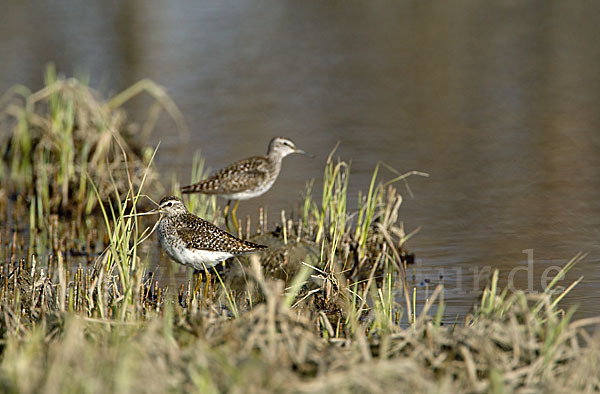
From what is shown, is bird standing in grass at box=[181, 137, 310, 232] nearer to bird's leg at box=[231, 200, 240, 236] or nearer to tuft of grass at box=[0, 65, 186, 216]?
bird's leg at box=[231, 200, 240, 236]

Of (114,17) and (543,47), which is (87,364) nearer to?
(543,47)

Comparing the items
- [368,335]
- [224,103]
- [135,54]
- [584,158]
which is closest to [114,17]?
[135,54]

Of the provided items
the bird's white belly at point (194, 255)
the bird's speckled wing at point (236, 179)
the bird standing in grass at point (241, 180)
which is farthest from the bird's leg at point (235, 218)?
the bird's white belly at point (194, 255)

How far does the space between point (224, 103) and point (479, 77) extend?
504cm

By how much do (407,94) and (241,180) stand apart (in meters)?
8.07

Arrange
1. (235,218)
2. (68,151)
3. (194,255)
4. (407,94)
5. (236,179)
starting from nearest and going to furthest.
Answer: (194,255) → (236,179) → (235,218) → (68,151) → (407,94)

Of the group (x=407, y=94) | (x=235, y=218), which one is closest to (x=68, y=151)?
(x=235, y=218)

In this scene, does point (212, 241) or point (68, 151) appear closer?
point (212, 241)

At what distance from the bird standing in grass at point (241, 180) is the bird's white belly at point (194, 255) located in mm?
1745

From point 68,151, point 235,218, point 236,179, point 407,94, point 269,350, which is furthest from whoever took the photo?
point 407,94

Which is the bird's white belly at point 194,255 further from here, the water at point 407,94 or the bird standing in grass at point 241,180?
the water at point 407,94

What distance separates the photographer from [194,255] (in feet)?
26.3

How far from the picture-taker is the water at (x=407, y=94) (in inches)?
405

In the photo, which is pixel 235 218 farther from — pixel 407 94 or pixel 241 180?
pixel 407 94
